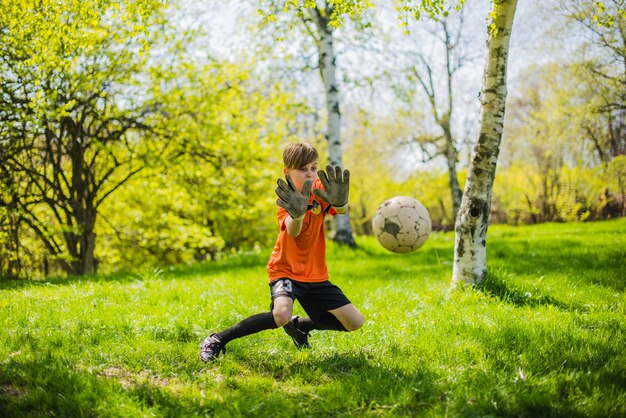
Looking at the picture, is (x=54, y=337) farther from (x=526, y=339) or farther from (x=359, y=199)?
(x=359, y=199)

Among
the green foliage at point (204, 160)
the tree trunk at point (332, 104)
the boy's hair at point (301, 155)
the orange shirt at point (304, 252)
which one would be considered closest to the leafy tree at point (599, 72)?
the tree trunk at point (332, 104)

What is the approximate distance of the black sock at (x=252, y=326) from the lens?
3868 millimetres

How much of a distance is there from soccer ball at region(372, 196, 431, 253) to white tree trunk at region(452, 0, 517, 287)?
53cm

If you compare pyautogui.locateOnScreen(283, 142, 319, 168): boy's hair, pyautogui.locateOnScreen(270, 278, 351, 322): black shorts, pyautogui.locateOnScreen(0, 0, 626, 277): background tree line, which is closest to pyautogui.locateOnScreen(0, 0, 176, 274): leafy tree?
pyautogui.locateOnScreen(0, 0, 626, 277): background tree line

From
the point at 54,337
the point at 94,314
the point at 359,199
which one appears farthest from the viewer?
the point at 359,199

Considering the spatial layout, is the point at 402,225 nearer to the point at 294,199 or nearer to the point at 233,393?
the point at 294,199

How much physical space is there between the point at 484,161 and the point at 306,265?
289 cm

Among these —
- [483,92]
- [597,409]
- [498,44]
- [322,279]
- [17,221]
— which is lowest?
[597,409]

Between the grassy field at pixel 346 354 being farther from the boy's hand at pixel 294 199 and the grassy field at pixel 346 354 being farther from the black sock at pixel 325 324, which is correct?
the boy's hand at pixel 294 199

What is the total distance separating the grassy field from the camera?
3.02 m

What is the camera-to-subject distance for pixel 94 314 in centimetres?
526

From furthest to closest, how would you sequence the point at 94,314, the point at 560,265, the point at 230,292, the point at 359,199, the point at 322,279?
the point at 359,199 → the point at 560,265 → the point at 230,292 → the point at 94,314 → the point at 322,279

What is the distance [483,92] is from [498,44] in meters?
0.55

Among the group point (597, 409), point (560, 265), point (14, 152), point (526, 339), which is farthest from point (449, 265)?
point (14, 152)
